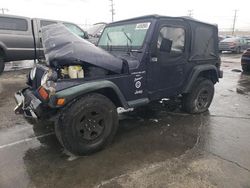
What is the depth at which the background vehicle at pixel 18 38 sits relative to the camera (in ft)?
31.0

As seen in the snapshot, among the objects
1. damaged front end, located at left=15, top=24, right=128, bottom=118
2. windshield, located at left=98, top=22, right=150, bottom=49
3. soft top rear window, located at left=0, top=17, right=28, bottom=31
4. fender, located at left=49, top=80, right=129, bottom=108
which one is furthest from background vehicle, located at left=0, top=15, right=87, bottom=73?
fender, located at left=49, top=80, right=129, bottom=108

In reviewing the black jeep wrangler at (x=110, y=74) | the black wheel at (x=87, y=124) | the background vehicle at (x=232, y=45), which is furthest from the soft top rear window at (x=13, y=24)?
the background vehicle at (x=232, y=45)

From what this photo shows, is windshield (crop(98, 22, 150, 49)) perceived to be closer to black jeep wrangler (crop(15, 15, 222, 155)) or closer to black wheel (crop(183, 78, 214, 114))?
black jeep wrangler (crop(15, 15, 222, 155))

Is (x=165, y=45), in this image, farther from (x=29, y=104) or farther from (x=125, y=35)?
(x=29, y=104)

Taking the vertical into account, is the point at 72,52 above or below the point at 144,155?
above

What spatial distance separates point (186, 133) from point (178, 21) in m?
2.07

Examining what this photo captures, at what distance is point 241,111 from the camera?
5746mm

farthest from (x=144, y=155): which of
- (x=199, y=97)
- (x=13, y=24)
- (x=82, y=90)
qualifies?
(x=13, y=24)

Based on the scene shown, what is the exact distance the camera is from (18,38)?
9.73 meters

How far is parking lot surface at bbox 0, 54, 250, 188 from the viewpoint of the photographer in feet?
9.98

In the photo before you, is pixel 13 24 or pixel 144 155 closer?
pixel 144 155

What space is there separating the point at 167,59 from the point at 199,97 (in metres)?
1.55

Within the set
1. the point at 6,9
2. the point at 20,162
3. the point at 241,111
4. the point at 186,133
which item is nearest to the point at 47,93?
the point at 20,162

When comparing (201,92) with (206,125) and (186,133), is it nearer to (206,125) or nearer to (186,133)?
(206,125)
